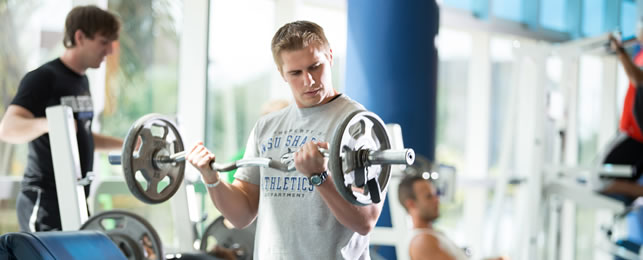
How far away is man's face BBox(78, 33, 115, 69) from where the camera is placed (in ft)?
7.03

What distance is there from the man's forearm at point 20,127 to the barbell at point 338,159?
23.6 inches

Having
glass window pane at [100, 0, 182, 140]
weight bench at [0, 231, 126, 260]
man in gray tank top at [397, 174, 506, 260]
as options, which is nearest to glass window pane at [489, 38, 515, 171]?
glass window pane at [100, 0, 182, 140]

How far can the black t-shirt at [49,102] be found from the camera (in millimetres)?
2100

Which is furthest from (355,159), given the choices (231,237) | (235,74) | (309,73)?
(235,74)

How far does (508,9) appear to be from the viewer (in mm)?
5223

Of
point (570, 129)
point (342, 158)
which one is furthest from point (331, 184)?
point (570, 129)

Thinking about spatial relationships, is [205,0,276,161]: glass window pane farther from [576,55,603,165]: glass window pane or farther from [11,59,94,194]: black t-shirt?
[576,55,603,165]: glass window pane

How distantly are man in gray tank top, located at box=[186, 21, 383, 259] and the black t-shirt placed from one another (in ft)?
2.89

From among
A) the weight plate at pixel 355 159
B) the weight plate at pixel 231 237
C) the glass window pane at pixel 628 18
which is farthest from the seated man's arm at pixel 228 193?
the glass window pane at pixel 628 18

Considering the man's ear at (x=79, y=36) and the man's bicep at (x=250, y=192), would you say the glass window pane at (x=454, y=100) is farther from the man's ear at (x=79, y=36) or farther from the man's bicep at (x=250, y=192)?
the man's bicep at (x=250, y=192)

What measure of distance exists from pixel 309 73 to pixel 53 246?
0.63 meters

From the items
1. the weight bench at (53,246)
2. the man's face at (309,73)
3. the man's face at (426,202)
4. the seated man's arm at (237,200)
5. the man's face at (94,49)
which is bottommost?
the man's face at (426,202)

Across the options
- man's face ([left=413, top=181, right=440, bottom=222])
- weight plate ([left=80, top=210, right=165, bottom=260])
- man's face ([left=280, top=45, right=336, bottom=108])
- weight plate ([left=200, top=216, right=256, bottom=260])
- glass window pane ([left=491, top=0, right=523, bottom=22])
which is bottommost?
weight plate ([left=200, top=216, right=256, bottom=260])

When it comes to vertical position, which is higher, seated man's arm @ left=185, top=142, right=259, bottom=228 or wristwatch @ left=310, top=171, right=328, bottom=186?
wristwatch @ left=310, top=171, right=328, bottom=186
